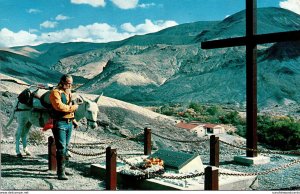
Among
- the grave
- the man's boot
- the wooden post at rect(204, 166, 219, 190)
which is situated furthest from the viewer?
the man's boot

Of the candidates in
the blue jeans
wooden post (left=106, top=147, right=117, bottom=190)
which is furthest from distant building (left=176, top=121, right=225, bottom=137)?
wooden post (left=106, top=147, right=117, bottom=190)

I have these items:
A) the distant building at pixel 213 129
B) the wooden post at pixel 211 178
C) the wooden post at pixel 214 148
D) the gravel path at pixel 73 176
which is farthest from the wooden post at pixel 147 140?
the distant building at pixel 213 129

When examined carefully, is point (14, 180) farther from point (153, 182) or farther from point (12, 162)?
point (153, 182)

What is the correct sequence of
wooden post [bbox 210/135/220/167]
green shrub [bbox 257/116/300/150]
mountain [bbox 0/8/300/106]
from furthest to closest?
mountain [bbox 0/8/300/106]
green shrub [bbox 257/116/300/150]
wooden post [bbox 210/135/220/167]

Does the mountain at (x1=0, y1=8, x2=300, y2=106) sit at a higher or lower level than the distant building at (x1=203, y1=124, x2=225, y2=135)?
higher

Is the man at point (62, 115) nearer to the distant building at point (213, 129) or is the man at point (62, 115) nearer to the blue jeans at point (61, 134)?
the blue jeans at point (61, 134)

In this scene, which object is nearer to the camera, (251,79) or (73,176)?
(73,176)

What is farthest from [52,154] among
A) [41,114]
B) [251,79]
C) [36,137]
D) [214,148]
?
[36,137]

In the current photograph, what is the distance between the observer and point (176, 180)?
757 centimetres

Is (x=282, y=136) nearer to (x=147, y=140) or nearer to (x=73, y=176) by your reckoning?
Answer: (x=147, y=140)

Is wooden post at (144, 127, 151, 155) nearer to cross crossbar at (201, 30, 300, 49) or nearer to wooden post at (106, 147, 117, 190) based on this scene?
cross crossbar at (201, 30, 300, 49)

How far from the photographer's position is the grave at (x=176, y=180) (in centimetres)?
727

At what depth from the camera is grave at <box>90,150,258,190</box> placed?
7271mm

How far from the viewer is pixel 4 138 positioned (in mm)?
13867
